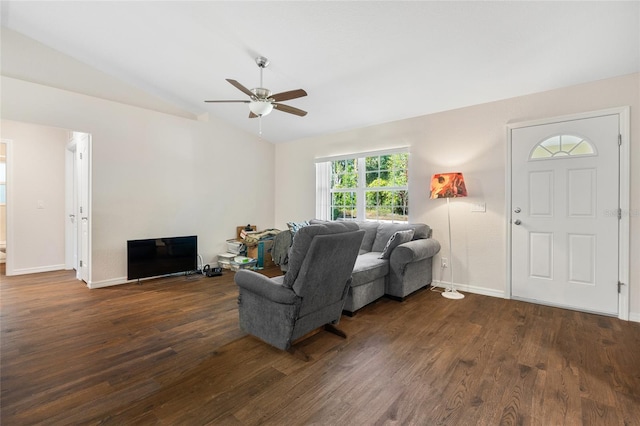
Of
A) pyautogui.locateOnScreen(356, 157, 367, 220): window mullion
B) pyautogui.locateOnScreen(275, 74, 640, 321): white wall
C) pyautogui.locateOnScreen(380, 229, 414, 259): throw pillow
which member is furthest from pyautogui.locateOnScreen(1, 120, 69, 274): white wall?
pyautogui.locateOnScreen(380, 229, 414, 259): throw pillow

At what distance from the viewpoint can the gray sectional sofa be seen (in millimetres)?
3072

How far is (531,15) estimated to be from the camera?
2264 millimetres

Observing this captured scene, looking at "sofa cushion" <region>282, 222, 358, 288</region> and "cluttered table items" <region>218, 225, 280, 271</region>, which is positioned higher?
"sofa cushion" <region>282, 222, 358, 288</region>

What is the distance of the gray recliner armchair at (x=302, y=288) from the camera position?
6.79 ft

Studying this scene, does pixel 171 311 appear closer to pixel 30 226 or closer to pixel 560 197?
pixel 30 226

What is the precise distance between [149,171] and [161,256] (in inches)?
52.8

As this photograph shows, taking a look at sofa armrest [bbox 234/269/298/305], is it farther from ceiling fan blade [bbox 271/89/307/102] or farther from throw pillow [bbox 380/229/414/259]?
ceiling fan blade [bbox 271/89/307/102]

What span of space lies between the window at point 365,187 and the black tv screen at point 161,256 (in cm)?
241

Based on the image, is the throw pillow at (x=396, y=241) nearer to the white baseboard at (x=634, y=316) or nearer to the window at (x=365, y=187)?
the window at (x=365, y=187)

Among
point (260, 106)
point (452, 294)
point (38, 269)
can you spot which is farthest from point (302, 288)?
point (38, 269)

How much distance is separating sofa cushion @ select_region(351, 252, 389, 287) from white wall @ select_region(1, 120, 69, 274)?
5.33m

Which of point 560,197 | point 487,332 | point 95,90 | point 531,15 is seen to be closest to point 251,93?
point 531,15

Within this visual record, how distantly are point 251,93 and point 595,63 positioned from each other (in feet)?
11.0

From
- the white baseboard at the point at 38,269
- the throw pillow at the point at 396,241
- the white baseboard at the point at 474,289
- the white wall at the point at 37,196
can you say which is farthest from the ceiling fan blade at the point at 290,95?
the white baseboard at the point at 38,269
